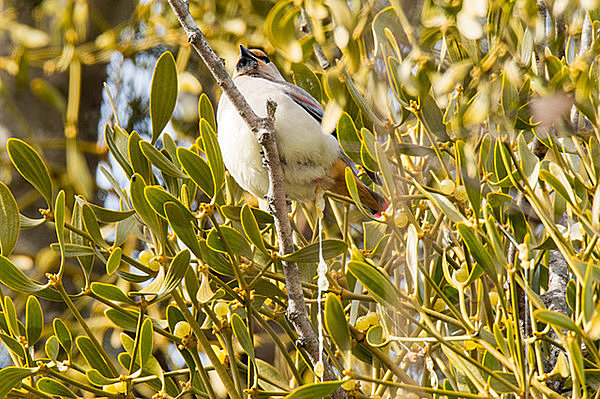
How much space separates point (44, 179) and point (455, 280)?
22.8 inches

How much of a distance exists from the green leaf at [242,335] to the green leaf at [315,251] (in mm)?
114

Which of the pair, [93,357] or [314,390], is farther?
[93,357]

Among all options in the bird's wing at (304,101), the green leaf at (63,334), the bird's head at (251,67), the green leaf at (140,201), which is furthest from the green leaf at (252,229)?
the bird's head at (251,67)

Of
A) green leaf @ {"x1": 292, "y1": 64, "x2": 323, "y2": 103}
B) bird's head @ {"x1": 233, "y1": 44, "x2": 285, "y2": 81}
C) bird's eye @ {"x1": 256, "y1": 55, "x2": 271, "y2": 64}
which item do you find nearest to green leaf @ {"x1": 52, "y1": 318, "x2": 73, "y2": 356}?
green leaf @ {"x1": 292, "y1": 64, "x2": 323, "y2": 103}

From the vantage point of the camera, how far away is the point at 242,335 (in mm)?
896

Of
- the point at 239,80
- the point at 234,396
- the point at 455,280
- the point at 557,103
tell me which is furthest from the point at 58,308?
the point at 557,103

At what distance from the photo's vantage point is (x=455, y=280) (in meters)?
0.94

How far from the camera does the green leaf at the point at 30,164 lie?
96 cm

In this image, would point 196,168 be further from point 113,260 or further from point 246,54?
point 246,54

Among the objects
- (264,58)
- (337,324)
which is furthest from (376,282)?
(264,58)

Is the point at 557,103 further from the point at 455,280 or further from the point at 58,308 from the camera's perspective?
the point at 58,308

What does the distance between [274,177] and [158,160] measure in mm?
165

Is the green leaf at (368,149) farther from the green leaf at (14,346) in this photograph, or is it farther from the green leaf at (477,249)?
the green leaf at (14,346)

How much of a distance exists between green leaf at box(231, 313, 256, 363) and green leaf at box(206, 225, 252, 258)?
0.10 meters
